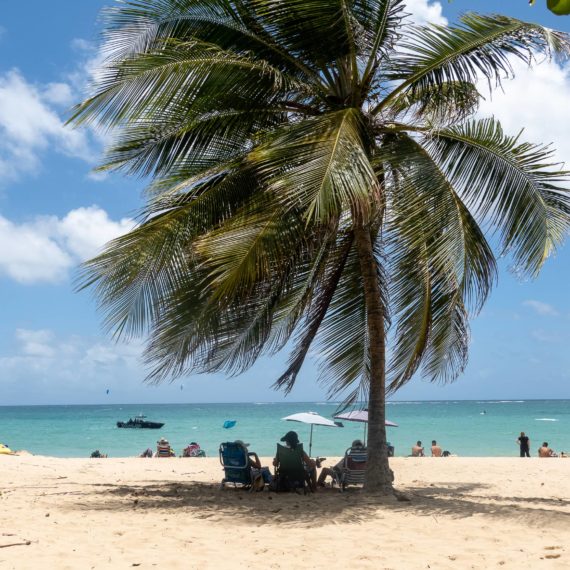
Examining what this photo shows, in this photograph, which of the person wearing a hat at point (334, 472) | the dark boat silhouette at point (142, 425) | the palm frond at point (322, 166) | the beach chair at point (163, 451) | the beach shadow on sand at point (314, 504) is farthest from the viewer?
the dark boat silhouette at point (142, 425)

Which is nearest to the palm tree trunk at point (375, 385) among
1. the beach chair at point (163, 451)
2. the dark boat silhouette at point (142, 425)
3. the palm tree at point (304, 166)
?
the palm tree at point (304, 166)

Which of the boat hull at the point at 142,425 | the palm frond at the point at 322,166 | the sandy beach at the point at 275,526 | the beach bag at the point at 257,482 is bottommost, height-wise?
the sandy beach at the point at 275,526

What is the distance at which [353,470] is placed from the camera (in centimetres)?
1054

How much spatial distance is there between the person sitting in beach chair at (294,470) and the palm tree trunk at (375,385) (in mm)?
949

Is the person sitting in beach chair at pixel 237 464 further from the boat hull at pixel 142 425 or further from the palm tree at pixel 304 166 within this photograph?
the boat hull at pixel 142 425

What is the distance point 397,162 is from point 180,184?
9.43ft

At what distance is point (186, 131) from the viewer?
9.64 metres

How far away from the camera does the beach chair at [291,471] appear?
33.1 feet

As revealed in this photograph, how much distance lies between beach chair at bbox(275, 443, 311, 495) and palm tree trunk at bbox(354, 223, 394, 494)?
101 cm

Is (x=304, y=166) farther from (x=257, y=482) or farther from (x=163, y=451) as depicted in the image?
(x=163, y=451)

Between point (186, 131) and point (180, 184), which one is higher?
point (186, 131)

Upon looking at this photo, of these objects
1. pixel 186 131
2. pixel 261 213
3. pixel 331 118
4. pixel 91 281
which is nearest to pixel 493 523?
pixel 261 213

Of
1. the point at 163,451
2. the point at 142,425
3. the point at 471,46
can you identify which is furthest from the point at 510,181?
the point at 142,425

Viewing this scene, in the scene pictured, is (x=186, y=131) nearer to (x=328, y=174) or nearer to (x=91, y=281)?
(x=91, y=281)
